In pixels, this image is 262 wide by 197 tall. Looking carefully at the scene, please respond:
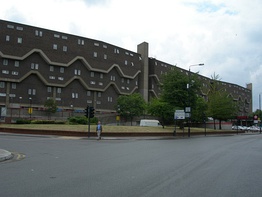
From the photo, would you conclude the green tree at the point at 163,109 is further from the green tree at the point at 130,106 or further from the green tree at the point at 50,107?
the green tree at the point at 130,106

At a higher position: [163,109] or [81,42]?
[81,42]

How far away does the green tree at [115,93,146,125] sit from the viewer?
7794cm

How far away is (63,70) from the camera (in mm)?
75000

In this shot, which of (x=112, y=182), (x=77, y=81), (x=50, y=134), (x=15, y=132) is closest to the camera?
(x=112, y=182)

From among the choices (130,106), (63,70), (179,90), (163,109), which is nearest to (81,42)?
(63,70)

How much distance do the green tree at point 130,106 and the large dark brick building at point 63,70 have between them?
6.09 m

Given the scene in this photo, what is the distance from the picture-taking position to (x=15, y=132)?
36.8 meters

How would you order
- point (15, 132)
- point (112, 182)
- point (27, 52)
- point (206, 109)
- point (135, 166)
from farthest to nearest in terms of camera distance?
point (27, 52), point (206, 109), point (15, 132), point (135, 166), point (112, 182)

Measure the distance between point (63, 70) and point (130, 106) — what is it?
19.9 meters

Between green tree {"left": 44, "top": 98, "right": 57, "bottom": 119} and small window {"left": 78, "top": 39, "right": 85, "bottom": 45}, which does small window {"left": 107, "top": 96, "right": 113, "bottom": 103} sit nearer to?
small window {"left": 78, "top": 39, "right": 85, "bottom": 45}

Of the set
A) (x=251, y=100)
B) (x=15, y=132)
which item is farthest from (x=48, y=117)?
(x=251, y=100)

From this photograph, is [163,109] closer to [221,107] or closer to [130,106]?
[221,107]

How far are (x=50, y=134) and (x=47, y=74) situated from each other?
40.6 m

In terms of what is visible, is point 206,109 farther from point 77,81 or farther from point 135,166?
point 135,166
